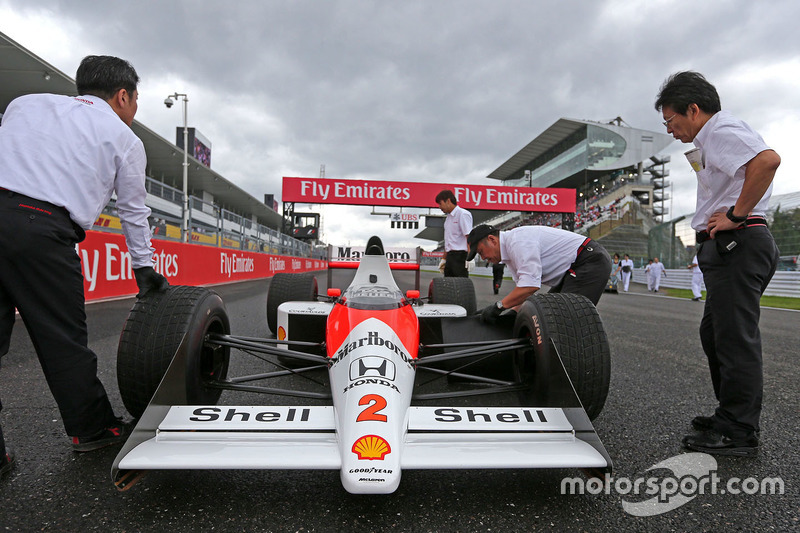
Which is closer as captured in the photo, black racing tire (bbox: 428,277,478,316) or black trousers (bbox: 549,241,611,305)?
black trousers (bbox: 549,241,611,305)

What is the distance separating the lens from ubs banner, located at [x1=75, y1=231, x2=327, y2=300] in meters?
6.06

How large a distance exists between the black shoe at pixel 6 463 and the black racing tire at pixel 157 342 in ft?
1.31

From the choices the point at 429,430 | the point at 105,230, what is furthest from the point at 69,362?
the point at 105,230

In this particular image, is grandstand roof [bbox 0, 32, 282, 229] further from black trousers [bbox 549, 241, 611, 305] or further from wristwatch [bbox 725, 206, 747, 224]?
wristwatch [bbox 725, 206, 747, 224]

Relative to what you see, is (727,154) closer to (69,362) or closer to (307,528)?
(307,528)

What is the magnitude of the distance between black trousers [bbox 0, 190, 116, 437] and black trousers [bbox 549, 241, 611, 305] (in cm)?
296

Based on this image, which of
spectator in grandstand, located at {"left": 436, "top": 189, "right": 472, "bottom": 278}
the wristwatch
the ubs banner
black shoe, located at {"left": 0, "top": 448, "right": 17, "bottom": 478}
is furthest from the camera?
the ubs banner

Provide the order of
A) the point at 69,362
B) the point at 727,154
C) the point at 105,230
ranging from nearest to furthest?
the point at 69,362, the point at 727,154, the point at 105,230

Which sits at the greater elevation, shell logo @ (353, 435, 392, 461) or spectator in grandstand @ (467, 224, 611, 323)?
spectator in grandstand @ (467, 224, 611, 323)

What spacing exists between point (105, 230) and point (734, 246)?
7.71m

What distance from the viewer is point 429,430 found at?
1.60 meters

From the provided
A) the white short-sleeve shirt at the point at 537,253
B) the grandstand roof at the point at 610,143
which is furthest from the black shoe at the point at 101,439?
the grandstand roof at the point at 610,143

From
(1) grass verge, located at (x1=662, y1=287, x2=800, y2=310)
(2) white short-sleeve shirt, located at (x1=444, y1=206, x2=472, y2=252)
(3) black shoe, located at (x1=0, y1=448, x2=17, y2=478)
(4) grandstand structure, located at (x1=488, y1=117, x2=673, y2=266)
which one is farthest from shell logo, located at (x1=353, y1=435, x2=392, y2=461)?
(4) grandstand structure, located at (x1=488, y1=117, x2=673, y2=266)

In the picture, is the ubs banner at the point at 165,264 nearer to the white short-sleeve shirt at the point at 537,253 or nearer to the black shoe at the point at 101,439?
the black shoe at the point at 101,439
